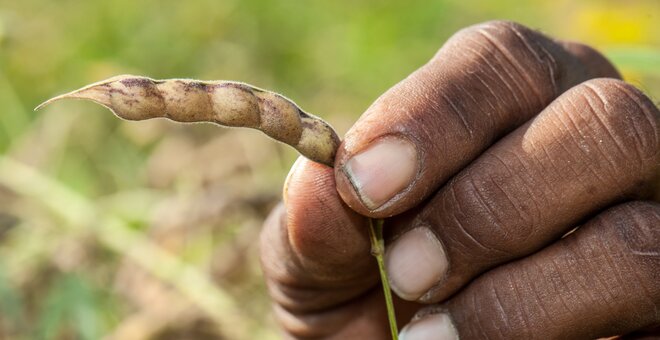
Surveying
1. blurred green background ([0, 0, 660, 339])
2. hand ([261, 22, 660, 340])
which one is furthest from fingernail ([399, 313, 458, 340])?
blurred green background ([0, 0, 660, 339])

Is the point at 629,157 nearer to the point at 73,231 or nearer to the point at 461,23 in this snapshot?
the point at 73,231

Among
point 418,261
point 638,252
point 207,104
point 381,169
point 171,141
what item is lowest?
point 638,252

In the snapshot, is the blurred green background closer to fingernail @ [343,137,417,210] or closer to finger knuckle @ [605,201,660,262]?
finger knuckle @ [605,201,660,262]

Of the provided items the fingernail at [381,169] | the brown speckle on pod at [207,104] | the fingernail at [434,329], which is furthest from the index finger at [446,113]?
the fingernail at [434,329]

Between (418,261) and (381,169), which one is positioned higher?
(381,169)

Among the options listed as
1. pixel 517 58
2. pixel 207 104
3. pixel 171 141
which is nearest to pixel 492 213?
pixel 517 58

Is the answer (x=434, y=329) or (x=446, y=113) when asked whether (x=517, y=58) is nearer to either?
(x=446, y=113)

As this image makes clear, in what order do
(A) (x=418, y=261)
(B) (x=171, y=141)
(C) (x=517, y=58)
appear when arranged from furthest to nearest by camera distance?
1. (B) (x=171, y=141)
2. (C) (x=517, y=58)
3. (A) (x=418, y=261)

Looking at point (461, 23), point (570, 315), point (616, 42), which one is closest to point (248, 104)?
point (570, 315)
